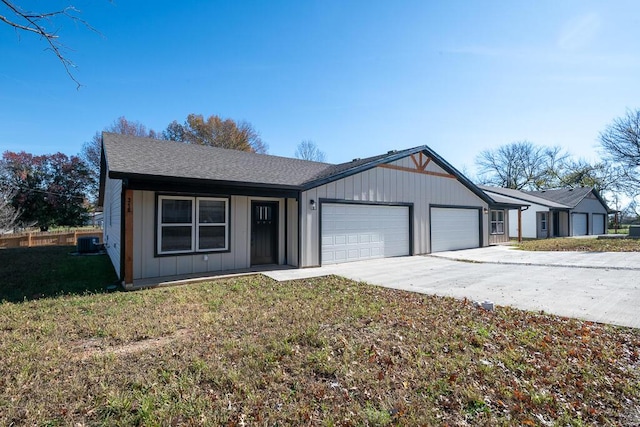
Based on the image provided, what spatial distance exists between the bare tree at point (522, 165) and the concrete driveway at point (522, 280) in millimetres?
36361

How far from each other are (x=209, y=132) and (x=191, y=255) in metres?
27.6

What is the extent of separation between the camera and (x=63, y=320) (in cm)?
479

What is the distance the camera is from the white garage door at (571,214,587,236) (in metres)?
26.3

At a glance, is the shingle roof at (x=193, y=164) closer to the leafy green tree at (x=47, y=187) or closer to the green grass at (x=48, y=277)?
the green grass at (x=48, y=277)

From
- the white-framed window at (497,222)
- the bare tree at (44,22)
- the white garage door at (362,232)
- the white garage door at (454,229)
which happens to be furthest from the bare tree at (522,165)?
the bare tree at (44,22)

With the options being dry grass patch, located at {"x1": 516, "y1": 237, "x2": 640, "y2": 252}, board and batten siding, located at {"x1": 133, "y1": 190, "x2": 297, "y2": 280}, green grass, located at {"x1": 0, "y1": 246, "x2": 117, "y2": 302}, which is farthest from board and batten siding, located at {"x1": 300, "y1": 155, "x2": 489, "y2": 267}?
green grass, located at {"x1": 0, "y1": 246, "x2": 117, "y2": 302}

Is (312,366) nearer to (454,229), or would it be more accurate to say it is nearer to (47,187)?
(454,229)

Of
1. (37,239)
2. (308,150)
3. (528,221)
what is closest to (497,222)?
(528,221)

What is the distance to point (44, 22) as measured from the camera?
361 cm

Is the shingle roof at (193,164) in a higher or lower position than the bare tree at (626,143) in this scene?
lower

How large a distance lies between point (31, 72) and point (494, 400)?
372 inches

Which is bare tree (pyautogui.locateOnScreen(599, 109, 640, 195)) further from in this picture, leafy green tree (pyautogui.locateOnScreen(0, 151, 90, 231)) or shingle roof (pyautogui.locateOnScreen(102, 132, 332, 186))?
leafy green tree (pyautogui.locateOnScreen(0, 151, 90, 231))

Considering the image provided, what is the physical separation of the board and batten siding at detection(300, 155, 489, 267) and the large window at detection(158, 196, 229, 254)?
235cm

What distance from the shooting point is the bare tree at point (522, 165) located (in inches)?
1619
